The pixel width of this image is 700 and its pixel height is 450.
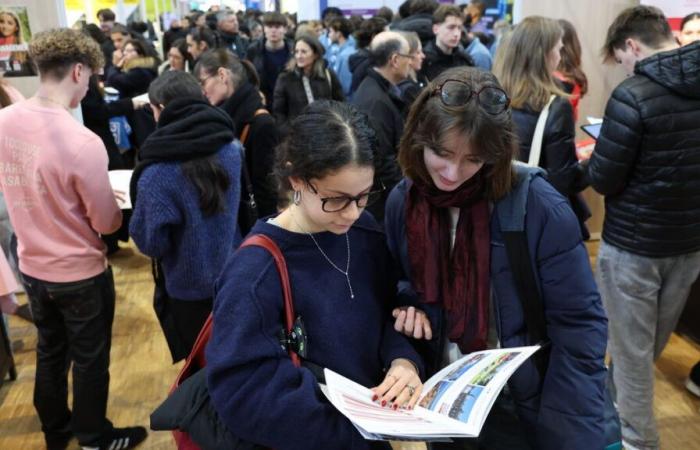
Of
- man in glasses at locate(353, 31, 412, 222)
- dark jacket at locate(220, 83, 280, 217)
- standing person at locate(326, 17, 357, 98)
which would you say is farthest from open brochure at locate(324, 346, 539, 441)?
standing person at locate(326, 17, 357, 98)

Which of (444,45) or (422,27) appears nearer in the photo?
(444,45)

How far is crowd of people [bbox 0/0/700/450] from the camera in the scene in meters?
1.24

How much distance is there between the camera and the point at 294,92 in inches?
194

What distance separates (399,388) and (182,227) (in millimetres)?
1340

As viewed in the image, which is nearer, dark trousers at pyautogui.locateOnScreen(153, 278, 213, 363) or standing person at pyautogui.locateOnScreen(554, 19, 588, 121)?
dark trousers at pyautogui.locateOnScreen(153, 278, 213, 363)

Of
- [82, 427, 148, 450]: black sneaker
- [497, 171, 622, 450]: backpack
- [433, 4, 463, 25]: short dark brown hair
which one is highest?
[433, 4, 463, 25]: short dark brown hair

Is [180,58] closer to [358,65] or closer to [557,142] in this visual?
[358,65]

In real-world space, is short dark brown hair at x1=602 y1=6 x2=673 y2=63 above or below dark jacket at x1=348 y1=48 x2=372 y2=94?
above

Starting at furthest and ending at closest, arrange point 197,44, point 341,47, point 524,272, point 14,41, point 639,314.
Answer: point 341,47, point 197,44, point 14,41, point 639,314, point 524,272

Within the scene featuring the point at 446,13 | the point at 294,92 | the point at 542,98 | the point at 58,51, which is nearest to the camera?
the point at 58,51

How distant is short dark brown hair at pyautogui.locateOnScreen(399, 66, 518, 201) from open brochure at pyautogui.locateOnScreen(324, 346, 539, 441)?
38 centimetres

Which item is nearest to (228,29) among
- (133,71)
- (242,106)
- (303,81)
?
(133,71)

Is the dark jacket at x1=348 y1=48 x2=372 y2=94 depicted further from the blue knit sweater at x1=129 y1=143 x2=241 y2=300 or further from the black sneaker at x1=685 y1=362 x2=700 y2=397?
the black sneaker at x1=685 y1=362 x2=700 y2=397

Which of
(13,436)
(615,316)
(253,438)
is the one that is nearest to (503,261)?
(253,438)
